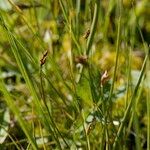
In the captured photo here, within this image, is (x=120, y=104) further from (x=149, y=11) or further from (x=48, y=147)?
(x=149, y=11)

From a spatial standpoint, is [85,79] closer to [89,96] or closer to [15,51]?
[89,96]

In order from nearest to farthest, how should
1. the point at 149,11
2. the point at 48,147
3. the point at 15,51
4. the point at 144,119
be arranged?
the point at 15,51, the point at 48,147, the point at 144,119, the point at 149,11

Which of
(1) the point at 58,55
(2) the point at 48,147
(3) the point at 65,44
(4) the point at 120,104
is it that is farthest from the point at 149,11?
(2) the point at 48,147

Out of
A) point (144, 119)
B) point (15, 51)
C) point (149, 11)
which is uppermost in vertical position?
point (15, 51)

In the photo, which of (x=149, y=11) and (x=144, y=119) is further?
(x=149, y=11)

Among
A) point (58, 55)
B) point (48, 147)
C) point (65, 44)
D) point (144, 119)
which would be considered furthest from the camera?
point (65, 44)

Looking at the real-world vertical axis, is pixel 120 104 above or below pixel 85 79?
below
